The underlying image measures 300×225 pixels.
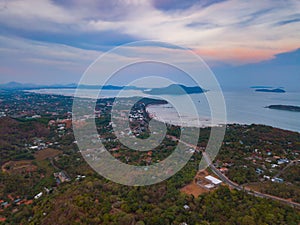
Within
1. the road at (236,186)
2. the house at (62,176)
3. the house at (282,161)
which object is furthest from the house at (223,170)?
the house at (62,176)

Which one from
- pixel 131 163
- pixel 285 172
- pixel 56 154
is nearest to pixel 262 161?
pixel 285 172

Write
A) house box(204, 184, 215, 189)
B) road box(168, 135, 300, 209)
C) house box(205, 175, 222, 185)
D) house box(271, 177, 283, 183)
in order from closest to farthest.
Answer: road box(168, 135, 300, 209), house box(204, 184, 215, 189), house box(205, 175, 222, 185), house box(271, 177, 283, 183)

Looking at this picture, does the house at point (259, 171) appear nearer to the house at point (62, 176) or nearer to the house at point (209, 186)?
the house at point (209, 186)

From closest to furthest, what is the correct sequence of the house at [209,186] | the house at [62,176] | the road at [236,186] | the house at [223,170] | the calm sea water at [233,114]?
the road at [236,186], the house at [209,186], the house at [62,176], the house at [223,170], the calm sea water at [233,114]

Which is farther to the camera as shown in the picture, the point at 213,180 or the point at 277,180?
the point at 277,180

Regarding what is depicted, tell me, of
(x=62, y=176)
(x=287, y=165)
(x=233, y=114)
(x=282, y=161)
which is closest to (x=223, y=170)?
(x=287, y=165)

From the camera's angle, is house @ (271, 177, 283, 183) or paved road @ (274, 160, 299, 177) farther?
paved road @ (274, 160, 299, 177)

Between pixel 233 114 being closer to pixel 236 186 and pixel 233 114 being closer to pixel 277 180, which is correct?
pixel 277 180

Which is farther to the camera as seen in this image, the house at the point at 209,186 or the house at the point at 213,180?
the house at the point at 213,180

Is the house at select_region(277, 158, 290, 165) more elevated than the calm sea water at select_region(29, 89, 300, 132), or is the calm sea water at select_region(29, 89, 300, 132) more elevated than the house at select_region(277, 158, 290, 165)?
the calm sea water at select_region(29, 89, 300, 132)

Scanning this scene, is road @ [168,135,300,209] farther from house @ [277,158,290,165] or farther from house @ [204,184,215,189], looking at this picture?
house @ [277,158,290,165]

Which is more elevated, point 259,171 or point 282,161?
point 282,161

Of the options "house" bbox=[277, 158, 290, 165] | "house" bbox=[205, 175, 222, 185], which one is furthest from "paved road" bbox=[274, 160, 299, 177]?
"house" bbox=[205, 175, 222, 185]
